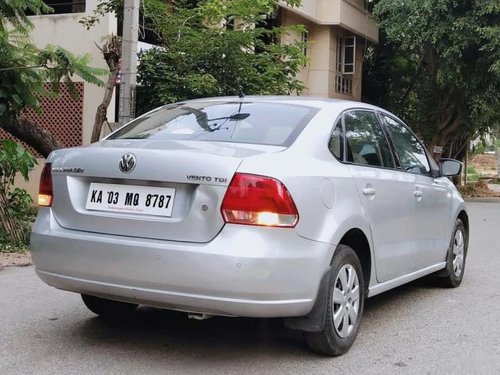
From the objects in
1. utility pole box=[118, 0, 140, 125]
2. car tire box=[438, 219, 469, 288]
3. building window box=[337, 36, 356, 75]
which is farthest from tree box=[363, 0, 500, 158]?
car tire box=[438, 219, 469, 288]

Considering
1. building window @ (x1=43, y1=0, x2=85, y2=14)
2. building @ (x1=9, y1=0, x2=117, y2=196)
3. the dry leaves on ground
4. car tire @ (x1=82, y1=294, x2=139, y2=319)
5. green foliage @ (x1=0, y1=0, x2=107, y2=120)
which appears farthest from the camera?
building window @ (x1=43, y1=0, x2=85, y2=14)

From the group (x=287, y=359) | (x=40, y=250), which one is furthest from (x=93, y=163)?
(x=287, y=359)

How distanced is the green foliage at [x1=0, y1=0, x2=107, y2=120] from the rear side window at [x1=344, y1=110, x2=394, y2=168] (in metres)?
Answer: 4.27

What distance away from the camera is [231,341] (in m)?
4.48

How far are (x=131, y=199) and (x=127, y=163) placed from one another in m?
0.22

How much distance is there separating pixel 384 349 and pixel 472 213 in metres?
12.7

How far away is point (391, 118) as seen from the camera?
219 inches

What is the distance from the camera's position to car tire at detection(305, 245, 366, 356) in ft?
13.2

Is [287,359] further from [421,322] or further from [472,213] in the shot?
[472,213]

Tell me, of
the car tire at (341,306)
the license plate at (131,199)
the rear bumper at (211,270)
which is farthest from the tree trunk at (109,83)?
the car tire at (341,306)

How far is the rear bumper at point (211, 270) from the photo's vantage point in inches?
140

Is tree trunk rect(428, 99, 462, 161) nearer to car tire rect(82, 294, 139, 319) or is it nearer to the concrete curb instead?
the concrete curb

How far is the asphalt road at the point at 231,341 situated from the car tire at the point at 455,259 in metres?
A: 0.35

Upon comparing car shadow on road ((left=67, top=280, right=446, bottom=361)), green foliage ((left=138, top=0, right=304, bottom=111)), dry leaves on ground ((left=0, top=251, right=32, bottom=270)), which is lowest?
dry leaves on ground ((left=0, top=251, right=32, bottom=270))
